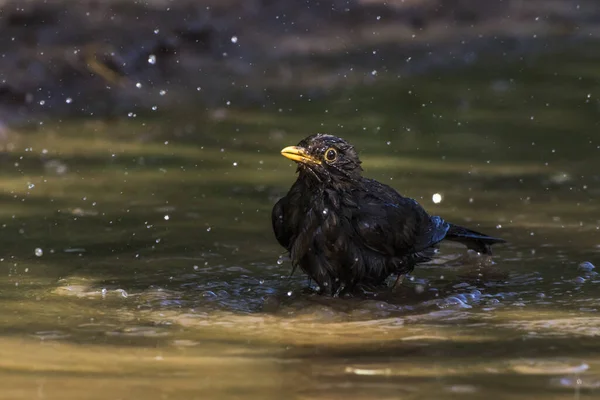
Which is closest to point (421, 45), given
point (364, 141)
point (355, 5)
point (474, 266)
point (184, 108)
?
point (355, 5)

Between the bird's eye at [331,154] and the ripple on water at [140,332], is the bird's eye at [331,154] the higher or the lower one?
the higher one

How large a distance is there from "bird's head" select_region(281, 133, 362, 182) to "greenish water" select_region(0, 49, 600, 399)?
67 centimetres

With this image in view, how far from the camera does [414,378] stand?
5.30 m

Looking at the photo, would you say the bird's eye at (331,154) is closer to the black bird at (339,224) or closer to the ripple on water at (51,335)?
the black bird at (339,224)

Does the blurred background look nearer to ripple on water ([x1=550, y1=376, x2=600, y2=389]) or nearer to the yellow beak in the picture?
ripple on water ([x1=550, y1=376, x2=600, y2=389])

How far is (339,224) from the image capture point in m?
6.98

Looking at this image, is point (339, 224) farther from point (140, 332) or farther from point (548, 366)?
point (548, 366)

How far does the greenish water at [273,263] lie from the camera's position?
5.43 metres

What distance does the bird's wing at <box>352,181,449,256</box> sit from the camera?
7055mm

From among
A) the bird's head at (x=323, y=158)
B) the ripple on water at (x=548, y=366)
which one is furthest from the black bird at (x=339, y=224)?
the ripple on water at (x=548, y=366)

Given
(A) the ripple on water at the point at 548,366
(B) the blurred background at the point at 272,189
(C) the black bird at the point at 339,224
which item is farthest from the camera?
(C) the black bird at the point at 339,224

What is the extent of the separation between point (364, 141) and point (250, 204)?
7.68 ft

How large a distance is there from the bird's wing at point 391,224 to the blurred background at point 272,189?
26 centimetres

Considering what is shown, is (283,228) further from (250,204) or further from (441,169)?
(441,169)
